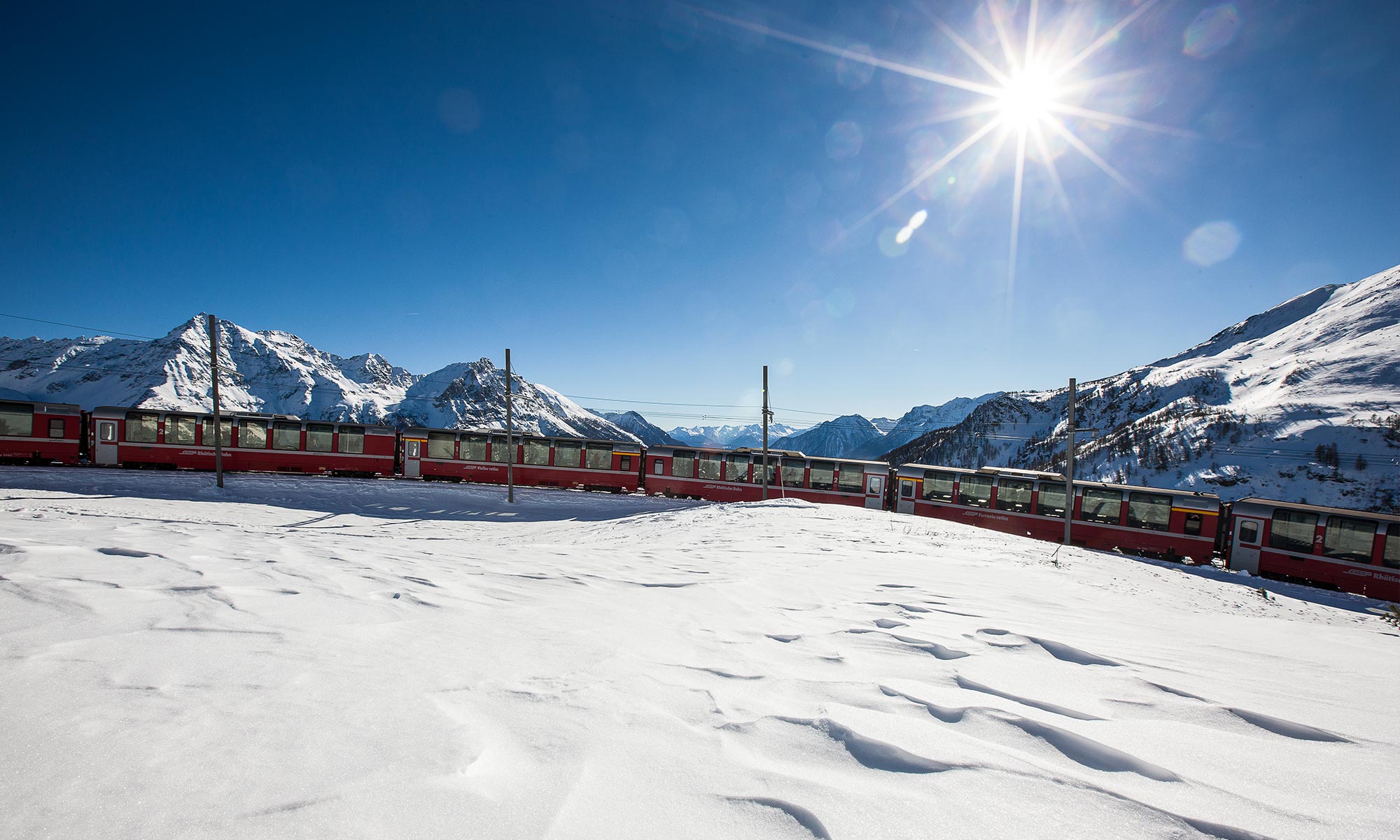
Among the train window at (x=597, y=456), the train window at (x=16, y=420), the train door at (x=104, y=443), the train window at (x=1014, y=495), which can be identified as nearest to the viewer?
the train window at (x=16, y=420)

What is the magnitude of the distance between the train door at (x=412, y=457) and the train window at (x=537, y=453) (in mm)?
6440

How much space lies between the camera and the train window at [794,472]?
29.3 meters

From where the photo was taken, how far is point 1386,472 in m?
77.5

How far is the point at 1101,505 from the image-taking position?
24297 mm


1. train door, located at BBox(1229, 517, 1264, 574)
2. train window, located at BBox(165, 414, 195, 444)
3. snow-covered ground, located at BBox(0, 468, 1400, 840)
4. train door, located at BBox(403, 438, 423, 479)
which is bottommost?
train door, located at BBox(1229, 517, 1264, 574)

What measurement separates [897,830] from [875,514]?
15.4 metres

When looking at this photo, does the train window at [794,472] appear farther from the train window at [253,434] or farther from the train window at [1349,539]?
the train window at [253,434]

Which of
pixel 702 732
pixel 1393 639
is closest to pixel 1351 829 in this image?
pixel 702 732

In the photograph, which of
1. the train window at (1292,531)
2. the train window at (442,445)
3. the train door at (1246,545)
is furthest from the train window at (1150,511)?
the train window at (442,445)

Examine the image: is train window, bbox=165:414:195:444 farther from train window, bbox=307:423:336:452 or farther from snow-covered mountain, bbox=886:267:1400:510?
snow-covered mountain, bbox=886:267:1400:510

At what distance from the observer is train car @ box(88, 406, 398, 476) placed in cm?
2608

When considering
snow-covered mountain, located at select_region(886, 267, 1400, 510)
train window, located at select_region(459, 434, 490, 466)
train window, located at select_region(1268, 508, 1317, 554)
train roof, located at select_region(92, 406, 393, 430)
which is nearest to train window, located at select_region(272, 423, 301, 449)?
train roof, located at select_region(92, 406, 393, 430)

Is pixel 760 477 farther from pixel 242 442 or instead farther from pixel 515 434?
pixel 242 442

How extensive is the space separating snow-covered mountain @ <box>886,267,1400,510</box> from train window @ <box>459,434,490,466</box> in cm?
10719
